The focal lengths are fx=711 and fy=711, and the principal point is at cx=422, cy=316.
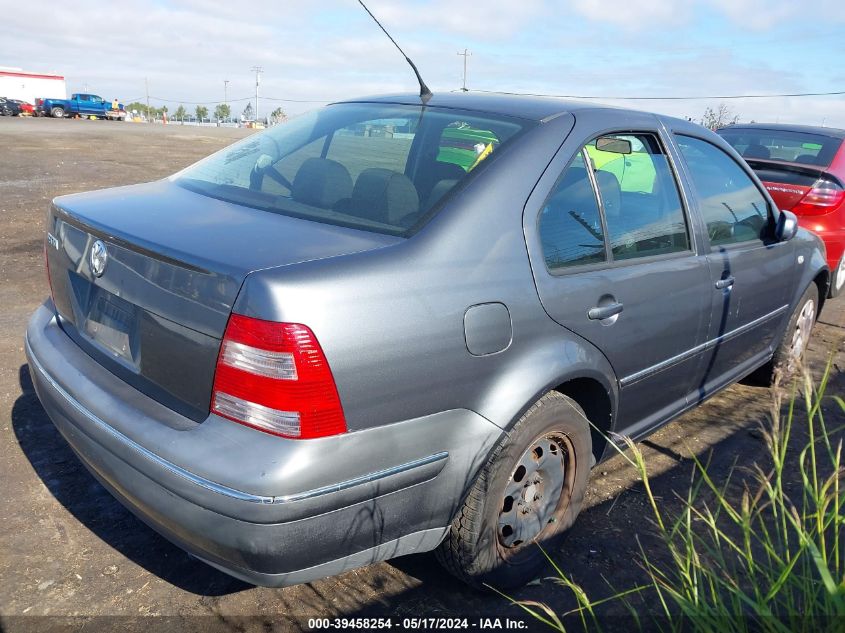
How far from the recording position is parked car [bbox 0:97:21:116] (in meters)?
44.6

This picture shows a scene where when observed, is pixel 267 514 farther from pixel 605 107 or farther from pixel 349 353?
pixel 605 107

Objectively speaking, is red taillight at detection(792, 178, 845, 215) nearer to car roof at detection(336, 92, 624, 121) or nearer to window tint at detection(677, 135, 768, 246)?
window tint at detection(677, 135, 768, 246)

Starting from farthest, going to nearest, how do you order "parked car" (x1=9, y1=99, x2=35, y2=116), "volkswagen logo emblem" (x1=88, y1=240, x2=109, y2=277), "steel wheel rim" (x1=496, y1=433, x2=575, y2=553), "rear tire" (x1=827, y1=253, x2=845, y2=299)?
"parked car" (x1=9, y1=99, x2=35, y2=116), "rear tire" (x1=827, y1=253, x2=845, y2=299), "steel wheel rim" (x1=496, y1=433, x2=575, y2=553), "volkswagen logo emblem" (x1=88, y1=240, x2=109, y2=277)

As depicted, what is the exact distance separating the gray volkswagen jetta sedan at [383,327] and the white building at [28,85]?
68875mm

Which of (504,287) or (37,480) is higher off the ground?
(504,287)

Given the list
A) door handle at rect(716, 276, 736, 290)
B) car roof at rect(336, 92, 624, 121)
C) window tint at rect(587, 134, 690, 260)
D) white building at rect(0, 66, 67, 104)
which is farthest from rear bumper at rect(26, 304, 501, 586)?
white building at rect(0, 66, 67, 104)

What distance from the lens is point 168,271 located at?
6.62ft

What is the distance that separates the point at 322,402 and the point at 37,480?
191 centimetres

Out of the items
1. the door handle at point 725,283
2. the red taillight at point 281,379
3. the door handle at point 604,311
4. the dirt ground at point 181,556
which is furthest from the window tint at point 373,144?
the door handle at point 725,283

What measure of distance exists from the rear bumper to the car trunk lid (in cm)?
11

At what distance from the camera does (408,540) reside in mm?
2158

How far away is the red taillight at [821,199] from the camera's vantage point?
246 inches

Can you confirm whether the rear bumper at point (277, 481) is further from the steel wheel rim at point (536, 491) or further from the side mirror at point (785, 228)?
the side mirror at point (785, 228)

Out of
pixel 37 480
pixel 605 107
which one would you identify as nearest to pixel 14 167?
pixel 37 480
